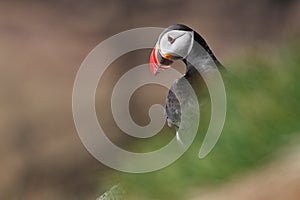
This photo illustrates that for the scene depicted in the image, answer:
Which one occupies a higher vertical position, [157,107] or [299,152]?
[157,107]

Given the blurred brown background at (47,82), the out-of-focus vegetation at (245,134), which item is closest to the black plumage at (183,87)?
the blurred brown background at (47,82)

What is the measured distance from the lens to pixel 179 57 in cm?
195

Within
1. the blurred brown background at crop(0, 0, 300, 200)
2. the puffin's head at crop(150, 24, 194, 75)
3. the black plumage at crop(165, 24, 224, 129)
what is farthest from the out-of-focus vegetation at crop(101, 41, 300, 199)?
the blurred brown background at crop(0, 0, 300, 200)

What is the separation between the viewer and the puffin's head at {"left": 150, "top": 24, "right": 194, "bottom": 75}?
6.27ft

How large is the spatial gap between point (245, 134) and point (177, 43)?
1560 millimetres

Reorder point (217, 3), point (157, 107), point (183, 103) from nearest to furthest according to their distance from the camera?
point (183, 103) → point (157, 107) → point (217, 3)

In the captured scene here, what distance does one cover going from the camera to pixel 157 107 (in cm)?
241

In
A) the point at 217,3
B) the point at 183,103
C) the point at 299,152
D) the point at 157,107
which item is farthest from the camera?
the point at 217,3

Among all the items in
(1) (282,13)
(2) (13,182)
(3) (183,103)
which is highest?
(1) (282,13)

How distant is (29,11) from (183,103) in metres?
1.02

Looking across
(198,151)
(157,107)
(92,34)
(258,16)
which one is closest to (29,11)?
(92,34)

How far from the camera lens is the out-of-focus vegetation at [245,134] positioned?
35 cm

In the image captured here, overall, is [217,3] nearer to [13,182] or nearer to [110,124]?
[110,124]

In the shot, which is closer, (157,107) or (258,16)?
(157,107)
